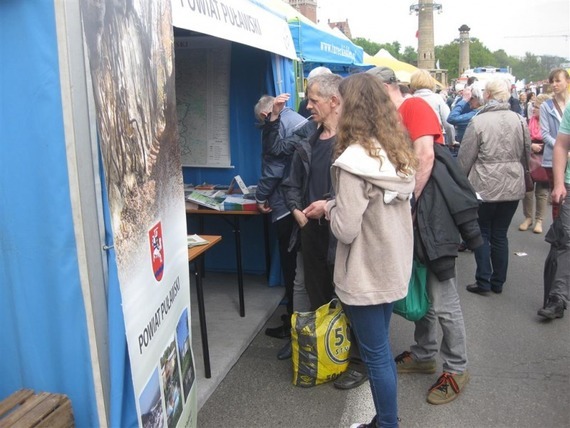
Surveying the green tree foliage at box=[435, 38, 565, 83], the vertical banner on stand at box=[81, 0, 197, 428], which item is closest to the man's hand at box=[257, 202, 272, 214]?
the vertical banner on stand at box=[81, 0, 197, 428]

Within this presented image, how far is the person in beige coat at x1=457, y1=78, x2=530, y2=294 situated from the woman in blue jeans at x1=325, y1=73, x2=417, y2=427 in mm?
2236

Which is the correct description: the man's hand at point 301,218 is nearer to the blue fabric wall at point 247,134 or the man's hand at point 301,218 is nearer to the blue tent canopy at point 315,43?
the blue fabric wall at point 247,134

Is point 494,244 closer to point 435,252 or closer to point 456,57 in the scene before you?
point 435,252

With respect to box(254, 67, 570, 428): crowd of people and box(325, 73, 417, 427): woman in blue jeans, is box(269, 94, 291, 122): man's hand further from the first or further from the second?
box(325, 73, 417, 427): woman in blue jeans

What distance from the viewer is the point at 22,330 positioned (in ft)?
5.80

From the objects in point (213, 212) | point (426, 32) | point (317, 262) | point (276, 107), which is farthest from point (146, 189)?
point (426, 32)

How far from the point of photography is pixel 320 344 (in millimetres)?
3094

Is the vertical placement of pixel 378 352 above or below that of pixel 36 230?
below

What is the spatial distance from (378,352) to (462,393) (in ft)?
3.34

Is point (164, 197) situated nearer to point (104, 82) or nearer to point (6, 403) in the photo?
point (104, 82)

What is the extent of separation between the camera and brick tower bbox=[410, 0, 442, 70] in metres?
56.1

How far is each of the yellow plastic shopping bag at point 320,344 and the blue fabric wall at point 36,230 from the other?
1535mm

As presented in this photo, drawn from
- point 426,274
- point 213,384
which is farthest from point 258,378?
point 426,274

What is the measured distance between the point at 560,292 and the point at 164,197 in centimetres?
322
